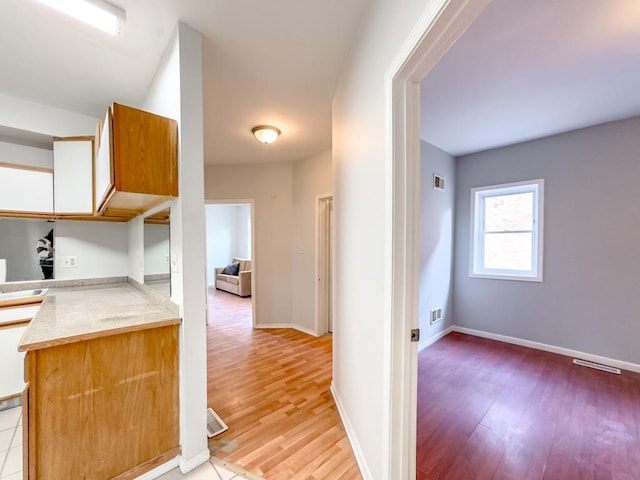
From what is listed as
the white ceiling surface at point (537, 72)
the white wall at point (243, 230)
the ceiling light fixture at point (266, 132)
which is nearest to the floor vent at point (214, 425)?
the ceiling light fixture at point (266, 132)

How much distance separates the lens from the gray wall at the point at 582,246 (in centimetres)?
270

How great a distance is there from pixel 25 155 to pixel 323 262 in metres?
3.22

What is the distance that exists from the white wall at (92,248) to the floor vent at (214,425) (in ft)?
5.94

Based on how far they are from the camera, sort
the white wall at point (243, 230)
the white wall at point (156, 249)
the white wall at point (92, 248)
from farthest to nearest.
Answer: the white wall at point (243, 230) → the white wall at point (92, 248) → the white wall at point (156, 249)

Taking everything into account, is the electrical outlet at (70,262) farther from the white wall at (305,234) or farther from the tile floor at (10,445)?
the white wall at (305,234)

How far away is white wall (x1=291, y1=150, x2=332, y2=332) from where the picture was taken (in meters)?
3.65

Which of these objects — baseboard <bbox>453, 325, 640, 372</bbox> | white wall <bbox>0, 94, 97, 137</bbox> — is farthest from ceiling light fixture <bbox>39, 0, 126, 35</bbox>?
baseboard <bbox>453, 325, 640, 372</bbox>

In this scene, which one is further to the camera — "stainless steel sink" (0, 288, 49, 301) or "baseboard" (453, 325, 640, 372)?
"baseboard" (453, 325, 640, 372)

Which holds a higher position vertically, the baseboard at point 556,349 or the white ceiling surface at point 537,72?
the white ceiling surface at point 537,72

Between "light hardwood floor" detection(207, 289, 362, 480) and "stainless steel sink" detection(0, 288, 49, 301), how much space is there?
158 centimetres

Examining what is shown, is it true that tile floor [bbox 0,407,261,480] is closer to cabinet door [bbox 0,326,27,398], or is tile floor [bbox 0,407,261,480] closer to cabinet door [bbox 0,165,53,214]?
cabinet door [bbox 0,326,27,398]

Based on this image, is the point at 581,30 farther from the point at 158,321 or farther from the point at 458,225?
the point at 158,321

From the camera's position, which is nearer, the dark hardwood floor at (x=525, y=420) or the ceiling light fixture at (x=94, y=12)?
the ceiling light fixture at (x=94, y=12)

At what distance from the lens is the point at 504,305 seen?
11.4 ft
